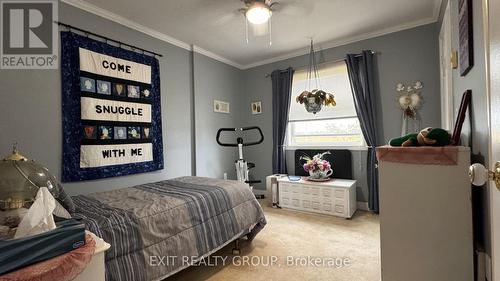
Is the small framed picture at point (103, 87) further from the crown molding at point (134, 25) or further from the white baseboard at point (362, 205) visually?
the white baseboard at point (362, 205)

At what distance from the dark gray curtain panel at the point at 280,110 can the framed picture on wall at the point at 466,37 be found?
2638 mm

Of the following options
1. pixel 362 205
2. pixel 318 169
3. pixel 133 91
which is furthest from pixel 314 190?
pixel 133 91

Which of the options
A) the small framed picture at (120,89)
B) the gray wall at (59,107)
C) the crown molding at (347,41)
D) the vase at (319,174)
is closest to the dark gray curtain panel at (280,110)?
the crown molding at (347,41)

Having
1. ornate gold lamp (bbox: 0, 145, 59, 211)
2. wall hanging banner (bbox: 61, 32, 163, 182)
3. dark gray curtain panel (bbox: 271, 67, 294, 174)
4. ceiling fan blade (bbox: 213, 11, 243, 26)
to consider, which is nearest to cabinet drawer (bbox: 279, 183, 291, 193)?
dark gray curtain panel (bbox: 271, 67, 294, 174)

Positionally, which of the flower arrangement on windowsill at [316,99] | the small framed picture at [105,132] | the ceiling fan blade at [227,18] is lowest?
the small framed picture at [105,132]

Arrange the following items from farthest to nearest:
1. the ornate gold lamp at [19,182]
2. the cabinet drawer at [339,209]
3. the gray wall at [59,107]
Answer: the cabinet drawer at [339,209] → the gray wall at [59,107] → the ornate gold lamp at [19,182]

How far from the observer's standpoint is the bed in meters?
1.44

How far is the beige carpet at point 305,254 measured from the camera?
76.5 inches

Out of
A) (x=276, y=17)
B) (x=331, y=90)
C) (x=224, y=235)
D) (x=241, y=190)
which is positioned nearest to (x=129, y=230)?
(x=224, y=235)

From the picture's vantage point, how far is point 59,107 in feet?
7.56

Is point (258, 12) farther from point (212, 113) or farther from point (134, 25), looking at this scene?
point (212, 113)

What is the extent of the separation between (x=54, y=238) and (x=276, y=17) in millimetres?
2933

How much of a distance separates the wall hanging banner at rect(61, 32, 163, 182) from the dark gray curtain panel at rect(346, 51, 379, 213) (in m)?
2.83

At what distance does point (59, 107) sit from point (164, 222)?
167 centimetres
